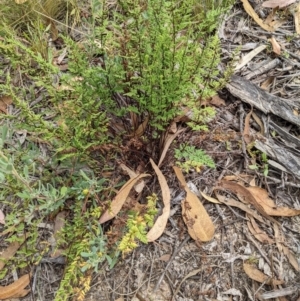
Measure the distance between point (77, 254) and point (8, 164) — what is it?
0.43 meters

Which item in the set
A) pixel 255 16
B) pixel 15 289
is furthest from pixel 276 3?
pixel 15 289

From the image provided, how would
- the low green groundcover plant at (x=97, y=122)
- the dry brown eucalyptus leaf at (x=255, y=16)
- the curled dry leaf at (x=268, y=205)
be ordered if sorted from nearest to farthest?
1. the low green groundcover plant at (x=97, y=122)
2. the curled dry leaf at (x=268, y=205)
3. the dry brown eucalyptus leaf at (x=255, y=16)

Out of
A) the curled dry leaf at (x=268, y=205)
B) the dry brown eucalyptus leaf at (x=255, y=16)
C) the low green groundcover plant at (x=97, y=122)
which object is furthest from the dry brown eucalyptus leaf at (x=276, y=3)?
the curled dry leaf at (x=268, y=205)

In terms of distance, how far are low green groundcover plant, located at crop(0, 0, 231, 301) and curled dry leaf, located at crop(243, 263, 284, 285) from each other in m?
0.47

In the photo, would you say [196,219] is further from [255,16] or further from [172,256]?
[255,16]

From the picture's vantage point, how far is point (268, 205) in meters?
2.00

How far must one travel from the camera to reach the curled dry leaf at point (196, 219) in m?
1.93

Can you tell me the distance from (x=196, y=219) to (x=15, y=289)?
833mm

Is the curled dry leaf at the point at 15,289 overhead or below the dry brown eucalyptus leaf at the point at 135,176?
below

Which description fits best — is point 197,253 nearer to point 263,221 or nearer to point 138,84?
point 263,221

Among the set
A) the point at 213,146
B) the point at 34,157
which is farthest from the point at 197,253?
the point at 34,157

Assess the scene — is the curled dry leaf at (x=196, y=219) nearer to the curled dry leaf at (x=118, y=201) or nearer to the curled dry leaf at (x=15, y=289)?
the curled dry leaf at (x=118, y=201)

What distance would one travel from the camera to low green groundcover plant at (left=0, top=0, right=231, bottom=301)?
166 centimetres

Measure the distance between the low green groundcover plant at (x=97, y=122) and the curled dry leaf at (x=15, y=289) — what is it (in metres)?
0.07
